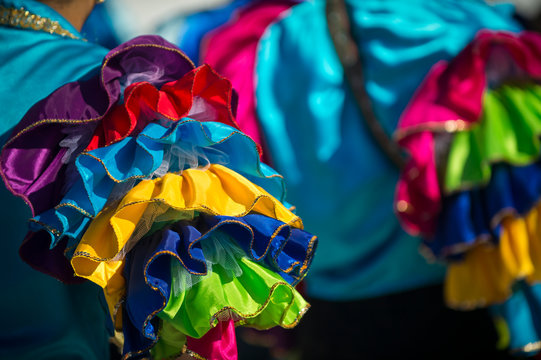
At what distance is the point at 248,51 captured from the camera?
1.42m

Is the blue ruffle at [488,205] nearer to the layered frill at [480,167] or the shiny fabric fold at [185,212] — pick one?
the layered frill at [480,167]

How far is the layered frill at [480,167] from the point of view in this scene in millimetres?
1237

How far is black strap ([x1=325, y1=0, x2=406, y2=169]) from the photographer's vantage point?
1350 millimetres

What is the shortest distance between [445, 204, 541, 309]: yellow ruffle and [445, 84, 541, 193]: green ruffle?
0.36ft

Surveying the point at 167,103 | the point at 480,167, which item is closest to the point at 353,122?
the point at 480,167

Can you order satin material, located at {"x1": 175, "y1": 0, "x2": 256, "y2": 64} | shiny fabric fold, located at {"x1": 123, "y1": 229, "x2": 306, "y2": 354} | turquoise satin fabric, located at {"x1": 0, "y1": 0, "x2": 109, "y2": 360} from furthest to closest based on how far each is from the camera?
1. satin material, located at {"x1": 175, "y1": 0, "x2": 256, "y2": 64}
2. turquoise satin fabric, located at {"x1": 0, "y1": 0, "x2": 109, "y2": 360}
3. shiny fabric fold, located at {"x1": 123, "y1": 229, "x2": 306, "y2": 354}

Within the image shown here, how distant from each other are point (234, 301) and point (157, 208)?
12 centimetres

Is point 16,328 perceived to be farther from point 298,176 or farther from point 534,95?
point 534,95

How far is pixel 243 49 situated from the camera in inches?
56.2

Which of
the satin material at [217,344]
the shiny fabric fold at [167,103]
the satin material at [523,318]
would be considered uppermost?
the shiny fabric fold at [167,103]

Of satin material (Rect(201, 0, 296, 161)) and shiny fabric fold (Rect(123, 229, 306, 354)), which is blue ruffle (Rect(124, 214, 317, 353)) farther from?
satin material (Rect(201, 0, 296, 161))

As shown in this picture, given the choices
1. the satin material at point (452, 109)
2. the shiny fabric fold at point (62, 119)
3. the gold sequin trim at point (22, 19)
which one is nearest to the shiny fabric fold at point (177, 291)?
the shiny fabric fold at point (62, 119)

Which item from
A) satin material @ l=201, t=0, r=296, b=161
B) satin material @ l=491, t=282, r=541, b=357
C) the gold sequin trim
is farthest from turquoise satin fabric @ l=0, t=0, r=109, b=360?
satin material @ l=491, t=282, r=541, b=357

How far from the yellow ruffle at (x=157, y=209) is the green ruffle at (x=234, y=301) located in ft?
0.20
